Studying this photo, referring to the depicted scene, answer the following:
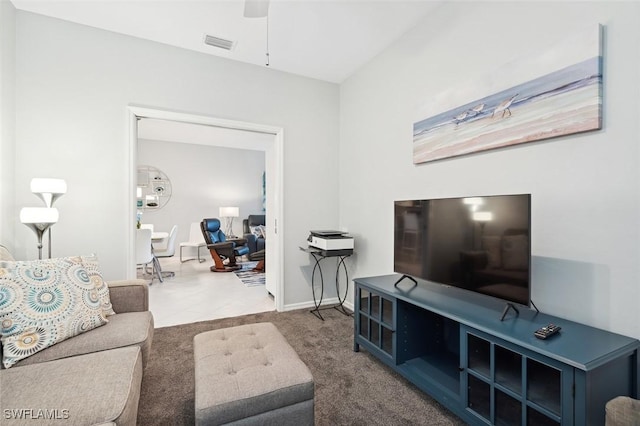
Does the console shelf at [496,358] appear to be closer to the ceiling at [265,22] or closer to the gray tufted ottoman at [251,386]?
the gray tufted ottoman at [251,386]

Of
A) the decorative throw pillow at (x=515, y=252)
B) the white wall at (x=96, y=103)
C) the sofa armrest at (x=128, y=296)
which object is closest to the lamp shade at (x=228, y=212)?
the white wall at (x=96, y=103)

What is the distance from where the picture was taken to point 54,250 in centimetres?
248

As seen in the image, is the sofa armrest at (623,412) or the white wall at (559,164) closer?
the sofa armrest at (623,412)

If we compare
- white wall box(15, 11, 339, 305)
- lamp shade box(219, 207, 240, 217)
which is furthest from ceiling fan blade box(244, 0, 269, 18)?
lamp shade box(219, 207, 240, 217)

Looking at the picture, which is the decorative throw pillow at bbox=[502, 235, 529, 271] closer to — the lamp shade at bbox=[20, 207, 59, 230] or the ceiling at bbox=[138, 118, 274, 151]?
the lamp shade at bbox=[20, 207, 59, 230]

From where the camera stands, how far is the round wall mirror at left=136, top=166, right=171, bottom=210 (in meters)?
6.65

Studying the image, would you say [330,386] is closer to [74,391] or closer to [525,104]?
[74,391]

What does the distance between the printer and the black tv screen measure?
2.81ft

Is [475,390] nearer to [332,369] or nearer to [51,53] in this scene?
[332,369]

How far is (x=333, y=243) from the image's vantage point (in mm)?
2982

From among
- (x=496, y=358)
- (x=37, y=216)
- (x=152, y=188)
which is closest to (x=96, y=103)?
(x=37, y=216)

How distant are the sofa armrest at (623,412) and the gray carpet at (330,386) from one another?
77cm

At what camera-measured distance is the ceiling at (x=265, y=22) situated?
229cm

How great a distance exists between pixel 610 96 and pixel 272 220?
10.2 ft
